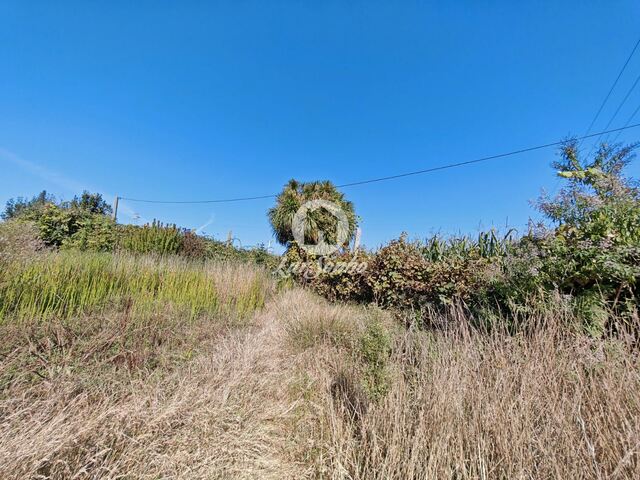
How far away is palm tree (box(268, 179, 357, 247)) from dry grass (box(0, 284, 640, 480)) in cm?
674

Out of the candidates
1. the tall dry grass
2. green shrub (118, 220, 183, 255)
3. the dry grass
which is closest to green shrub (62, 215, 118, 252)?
green shrub (118, 220, 183, 255)

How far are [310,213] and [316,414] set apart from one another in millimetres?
7650

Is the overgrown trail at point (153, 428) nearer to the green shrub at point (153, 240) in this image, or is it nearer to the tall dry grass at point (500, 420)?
the tall dry grass at point (500, 420)

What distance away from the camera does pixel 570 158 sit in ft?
16.2

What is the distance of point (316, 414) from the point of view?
1853 mm

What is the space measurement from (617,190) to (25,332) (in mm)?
5936

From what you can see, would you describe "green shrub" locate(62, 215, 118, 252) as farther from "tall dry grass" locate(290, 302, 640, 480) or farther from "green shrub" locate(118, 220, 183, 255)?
"tall dry grass" locate(290, 302, 640, 480)

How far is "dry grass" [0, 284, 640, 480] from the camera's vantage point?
117cm

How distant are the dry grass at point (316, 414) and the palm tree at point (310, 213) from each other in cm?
674

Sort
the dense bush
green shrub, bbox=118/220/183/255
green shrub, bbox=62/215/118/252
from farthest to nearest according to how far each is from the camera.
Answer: green shrub, bbox=62/215/118/252 → green shrub, bbox=118/220/183/255 → the dense bush

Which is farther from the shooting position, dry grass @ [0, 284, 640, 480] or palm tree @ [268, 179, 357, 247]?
palm tree @ [268, 179, 357, 247]

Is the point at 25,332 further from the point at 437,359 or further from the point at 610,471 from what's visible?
the point at 610,471

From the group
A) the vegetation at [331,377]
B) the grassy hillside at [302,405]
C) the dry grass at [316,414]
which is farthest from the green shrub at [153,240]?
the dry grass at [316,414]

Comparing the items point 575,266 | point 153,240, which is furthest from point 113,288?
point 575,266
